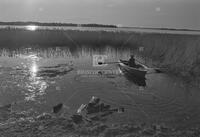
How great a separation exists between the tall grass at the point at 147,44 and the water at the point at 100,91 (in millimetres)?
2330

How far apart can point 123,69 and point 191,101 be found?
5.66 m

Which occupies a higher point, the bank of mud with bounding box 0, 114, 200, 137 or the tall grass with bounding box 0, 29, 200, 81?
the tall grass with bounding box 0, 29, 200, 81

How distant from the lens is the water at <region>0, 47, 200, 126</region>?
8.17 metres

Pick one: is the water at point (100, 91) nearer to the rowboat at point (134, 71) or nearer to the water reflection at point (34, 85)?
the water reflection at point (34, 85)

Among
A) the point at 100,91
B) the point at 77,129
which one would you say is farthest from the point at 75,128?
the point at 100,91

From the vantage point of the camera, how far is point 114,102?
9.28 metres

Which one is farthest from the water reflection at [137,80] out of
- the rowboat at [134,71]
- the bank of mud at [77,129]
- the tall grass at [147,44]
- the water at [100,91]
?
the bank of mud at [77,129]

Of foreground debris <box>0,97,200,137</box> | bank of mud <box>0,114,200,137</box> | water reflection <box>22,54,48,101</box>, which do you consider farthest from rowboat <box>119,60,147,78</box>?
bank of mud <box>0,114,200,137</box>

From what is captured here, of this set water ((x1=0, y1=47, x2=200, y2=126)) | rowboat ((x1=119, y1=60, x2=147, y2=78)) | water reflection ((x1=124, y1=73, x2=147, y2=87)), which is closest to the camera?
water ((x1=0, y1=47, x2=200, y2=126))

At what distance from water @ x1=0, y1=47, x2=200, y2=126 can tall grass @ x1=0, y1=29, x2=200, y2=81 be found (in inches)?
91.7

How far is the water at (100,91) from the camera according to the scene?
8.17 meters

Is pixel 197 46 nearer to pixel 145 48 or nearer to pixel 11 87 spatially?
pixel 145 48

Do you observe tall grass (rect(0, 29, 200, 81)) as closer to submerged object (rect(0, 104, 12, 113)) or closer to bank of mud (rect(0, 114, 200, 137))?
bank of mud (rect(0, 114, 200, 137))

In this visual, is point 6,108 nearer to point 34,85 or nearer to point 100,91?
point 34,85
